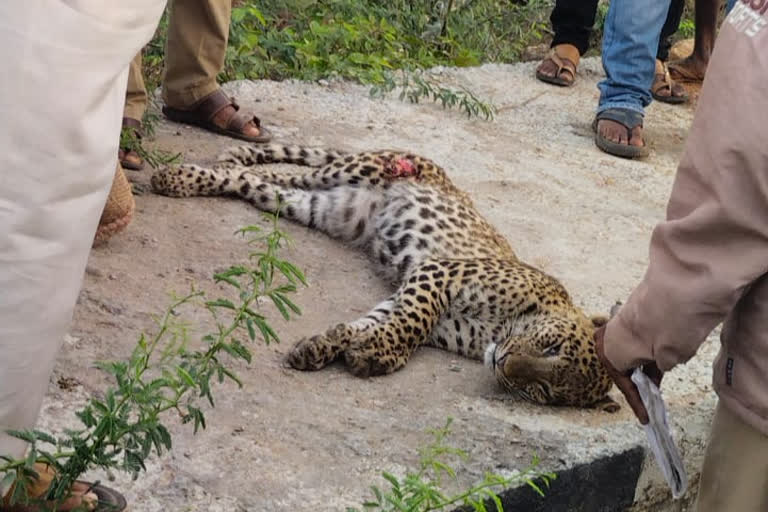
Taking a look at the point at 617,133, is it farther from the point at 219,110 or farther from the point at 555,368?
the point at 555,368

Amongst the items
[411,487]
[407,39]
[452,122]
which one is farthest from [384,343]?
[407,39]

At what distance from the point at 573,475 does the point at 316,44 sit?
474 centimetres

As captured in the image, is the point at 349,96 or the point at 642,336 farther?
the point at 349,96

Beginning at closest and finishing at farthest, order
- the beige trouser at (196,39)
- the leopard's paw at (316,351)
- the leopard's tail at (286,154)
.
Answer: the leopard's paw at (316,351) < the beige trouser at (196,39) < the leopard's tail at (286,154)

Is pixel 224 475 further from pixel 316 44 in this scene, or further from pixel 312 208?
pixel 316 44

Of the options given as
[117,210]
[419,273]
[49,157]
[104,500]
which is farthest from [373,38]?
[49,157]

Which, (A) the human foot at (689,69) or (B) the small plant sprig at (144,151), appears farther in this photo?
(A) the human foot at (689,69)

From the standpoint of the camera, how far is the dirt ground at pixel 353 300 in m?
3.79

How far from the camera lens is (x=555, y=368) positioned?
4.73 m

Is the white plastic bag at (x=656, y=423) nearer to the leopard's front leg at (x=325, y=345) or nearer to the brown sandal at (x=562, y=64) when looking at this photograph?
the leopard's front leg at (x=325, y=345)

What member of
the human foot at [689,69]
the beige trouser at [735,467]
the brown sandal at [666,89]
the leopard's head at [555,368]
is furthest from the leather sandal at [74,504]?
the human foot at [689,69]

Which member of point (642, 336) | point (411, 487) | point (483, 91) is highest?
point (642, 336)

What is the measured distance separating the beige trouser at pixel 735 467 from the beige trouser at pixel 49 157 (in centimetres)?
146

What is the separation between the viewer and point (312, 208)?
234 inches
